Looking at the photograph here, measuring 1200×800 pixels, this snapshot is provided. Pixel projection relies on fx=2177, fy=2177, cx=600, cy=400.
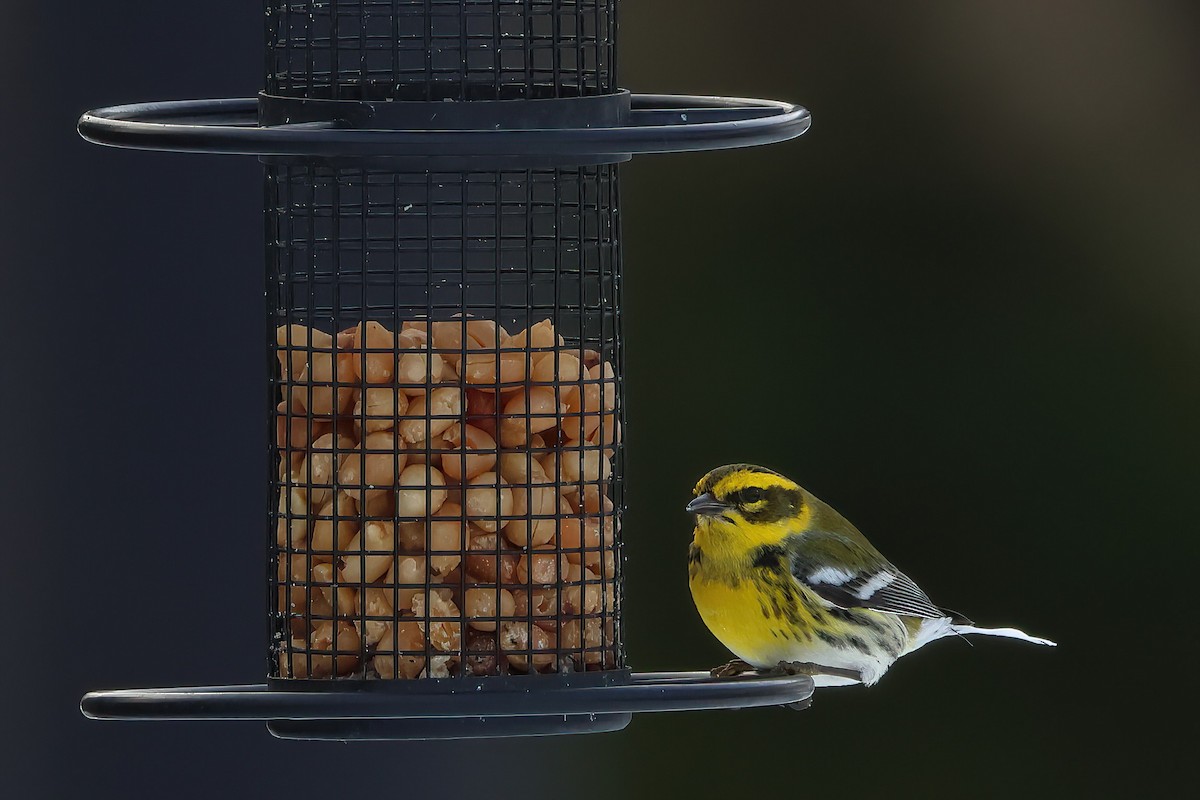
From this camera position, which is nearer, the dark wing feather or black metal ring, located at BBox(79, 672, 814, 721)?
black metal ring, located at BBox(79, 672, 814, 721)

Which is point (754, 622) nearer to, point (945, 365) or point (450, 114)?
point (450, 114)

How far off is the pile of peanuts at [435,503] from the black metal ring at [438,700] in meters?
0.16

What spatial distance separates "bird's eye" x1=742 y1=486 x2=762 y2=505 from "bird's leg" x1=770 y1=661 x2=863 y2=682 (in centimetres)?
47

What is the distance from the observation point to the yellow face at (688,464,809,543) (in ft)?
20.3

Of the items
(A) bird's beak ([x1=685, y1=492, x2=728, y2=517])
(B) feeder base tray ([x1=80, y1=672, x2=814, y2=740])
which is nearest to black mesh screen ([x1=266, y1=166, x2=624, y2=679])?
(B) feeder base tray ([x1=80, y1=672, x2=814, y2=740])

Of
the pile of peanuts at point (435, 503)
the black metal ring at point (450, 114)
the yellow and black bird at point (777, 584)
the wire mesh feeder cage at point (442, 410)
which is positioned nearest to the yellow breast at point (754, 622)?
the yellow and black bird at point (777, 584)

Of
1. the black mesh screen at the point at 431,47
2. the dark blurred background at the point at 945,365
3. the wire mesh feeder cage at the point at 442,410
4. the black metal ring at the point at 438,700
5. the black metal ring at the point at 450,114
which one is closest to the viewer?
the black metal ring at the point at 438,700

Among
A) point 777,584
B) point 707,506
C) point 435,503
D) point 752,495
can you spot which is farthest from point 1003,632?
point 435,503

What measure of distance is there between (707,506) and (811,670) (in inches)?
23.8

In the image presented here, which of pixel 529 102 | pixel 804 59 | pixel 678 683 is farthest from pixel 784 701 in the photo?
pixel 804 59

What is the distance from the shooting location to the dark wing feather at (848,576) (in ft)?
20.5

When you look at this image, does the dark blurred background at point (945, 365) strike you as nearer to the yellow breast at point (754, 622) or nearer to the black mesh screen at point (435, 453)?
the yellow breast at point (754, 622)

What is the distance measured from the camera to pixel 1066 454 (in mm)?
10500

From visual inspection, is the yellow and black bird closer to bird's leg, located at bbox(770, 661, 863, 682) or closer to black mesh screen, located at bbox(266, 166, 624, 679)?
bird's leg, located at bbox(770, 661, 863, 682)
